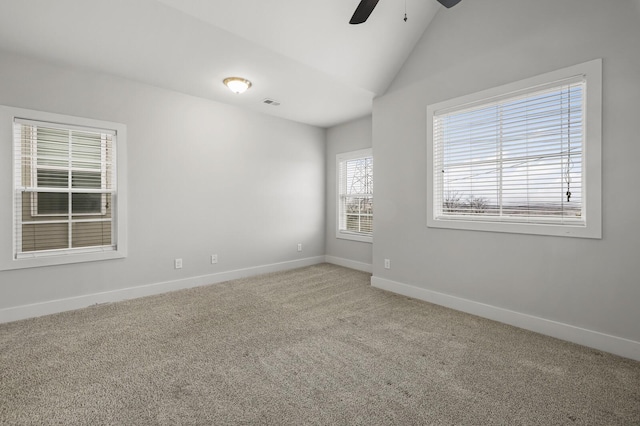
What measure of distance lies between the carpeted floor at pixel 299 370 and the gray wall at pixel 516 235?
37 centimetres

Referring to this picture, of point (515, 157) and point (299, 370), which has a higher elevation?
point (515, 157)

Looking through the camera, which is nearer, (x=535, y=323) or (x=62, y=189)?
(x=535, y=323)

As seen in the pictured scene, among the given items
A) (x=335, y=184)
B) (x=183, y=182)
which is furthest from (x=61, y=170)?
(x=335, y=184)

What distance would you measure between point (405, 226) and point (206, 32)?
292cm

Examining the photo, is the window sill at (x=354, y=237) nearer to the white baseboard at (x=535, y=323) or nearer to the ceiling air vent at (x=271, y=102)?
the white baseboard at (x=535, y=323)

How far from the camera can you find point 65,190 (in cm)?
318

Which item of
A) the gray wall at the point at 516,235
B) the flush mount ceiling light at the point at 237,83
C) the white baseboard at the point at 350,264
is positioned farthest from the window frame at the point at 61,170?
the white baseboard at the point at 350,264

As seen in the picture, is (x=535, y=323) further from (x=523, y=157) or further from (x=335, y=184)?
(x=335, y=184)

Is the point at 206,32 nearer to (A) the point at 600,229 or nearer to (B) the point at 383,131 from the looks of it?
(B) the point at 383,131

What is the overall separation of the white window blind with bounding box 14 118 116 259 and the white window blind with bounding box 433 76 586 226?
3819 millimetres

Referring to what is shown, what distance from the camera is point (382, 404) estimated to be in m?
1.70

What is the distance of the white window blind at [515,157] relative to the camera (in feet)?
8.20

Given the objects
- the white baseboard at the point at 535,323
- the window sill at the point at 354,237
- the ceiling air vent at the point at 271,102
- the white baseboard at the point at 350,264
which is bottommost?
the white baseboard at the point at 535,323

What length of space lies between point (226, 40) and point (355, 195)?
10.4ft
